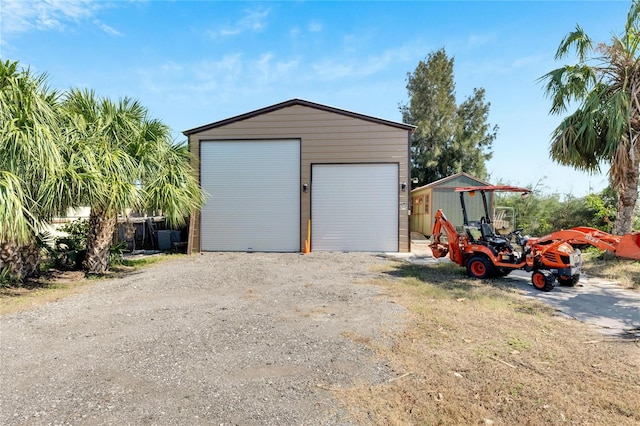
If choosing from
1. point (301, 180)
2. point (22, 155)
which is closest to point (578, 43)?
point (301, 180)

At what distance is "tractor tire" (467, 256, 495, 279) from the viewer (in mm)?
6980

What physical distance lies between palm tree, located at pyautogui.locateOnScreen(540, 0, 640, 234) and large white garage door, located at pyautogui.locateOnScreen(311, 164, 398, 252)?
16.3ft

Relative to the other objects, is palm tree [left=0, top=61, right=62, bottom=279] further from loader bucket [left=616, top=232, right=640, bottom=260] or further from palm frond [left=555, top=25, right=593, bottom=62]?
palm frond [left=555, top=25, right=593, bottom=62]

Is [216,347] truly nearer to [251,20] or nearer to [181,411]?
[181,411]

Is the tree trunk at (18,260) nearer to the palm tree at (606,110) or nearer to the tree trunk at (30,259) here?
the tree trunk at (30,259)

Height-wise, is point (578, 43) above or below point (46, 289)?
above

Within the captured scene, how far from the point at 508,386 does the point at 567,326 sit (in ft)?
7.32

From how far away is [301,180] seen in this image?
40.4 feet

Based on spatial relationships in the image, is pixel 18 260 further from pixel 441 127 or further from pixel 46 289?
pixel 441 127

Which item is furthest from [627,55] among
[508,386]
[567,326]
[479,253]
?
[508,386]

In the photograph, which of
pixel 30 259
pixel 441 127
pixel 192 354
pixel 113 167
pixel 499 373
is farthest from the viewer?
pixel 441 127

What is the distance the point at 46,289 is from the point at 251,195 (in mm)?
6961

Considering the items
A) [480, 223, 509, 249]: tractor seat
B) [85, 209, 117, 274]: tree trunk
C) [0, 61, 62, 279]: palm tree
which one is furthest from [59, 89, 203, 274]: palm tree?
[480, 223, 509, 249]: tractor seat

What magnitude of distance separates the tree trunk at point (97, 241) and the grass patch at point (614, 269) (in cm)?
1094
